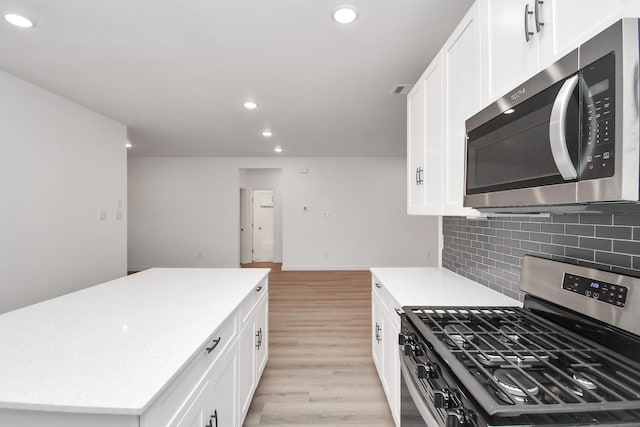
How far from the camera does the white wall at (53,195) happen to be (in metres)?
2.75

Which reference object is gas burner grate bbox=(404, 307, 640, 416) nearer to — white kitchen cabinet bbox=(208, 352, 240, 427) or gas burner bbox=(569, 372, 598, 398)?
gas burner bbox=(569, 372, 598, 398)

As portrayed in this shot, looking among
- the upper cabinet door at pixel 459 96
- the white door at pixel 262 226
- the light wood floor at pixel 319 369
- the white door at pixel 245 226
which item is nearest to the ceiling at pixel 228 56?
the upper cabinet door at pixel 459 96

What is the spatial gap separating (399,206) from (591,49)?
20.3ft

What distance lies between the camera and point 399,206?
673 cm

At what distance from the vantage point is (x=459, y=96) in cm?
150

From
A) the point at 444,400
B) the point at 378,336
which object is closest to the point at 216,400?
the point at 444,400

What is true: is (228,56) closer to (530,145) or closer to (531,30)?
(531,30)

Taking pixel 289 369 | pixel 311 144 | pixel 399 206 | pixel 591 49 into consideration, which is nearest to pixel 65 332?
pixel 289 369

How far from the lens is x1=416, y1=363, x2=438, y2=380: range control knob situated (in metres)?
0.93

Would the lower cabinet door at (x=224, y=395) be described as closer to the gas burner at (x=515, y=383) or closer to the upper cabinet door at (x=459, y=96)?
the gas burner at (x=515, y=383)

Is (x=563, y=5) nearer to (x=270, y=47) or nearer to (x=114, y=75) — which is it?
(x=270, y=47)

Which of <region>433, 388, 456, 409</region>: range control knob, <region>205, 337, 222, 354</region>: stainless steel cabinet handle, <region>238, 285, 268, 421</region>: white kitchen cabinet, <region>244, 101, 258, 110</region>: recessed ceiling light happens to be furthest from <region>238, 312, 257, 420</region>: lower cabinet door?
<region>244, 101, 258, 110</region>: recessed ceiling light

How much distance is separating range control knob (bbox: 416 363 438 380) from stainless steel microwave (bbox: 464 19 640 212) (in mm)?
612

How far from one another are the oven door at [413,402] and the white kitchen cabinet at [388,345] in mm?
371
